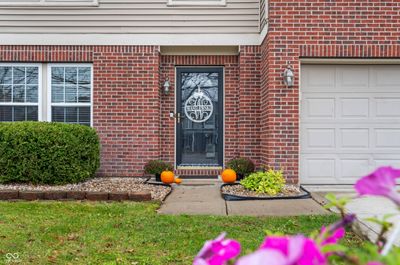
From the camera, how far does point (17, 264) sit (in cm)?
360

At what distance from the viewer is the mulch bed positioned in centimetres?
673

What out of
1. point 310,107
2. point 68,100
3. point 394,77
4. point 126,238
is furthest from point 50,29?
point 394,77

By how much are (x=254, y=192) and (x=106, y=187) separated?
253 centimetres

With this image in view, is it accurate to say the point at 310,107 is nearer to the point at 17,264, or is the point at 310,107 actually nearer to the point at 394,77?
the point at 394,77

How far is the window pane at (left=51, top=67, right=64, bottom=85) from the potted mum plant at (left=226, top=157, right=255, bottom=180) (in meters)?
3.85

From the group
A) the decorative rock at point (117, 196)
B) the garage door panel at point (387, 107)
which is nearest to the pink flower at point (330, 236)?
the decorative rock at point (117, 196)

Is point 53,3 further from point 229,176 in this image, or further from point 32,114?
point 229,176

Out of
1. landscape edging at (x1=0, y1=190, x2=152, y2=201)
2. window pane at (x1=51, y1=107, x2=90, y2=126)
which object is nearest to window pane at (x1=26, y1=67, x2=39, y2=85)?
window pane at (x1=51, y1=107, x2=90, y2=126)

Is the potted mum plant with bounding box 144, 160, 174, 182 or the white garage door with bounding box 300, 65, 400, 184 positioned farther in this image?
the potted mum plant with bounding box 144, 160, 174, 182

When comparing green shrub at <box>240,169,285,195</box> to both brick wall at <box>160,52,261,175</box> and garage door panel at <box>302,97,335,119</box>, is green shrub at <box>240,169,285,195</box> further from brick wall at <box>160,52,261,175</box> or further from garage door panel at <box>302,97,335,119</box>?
brick wall at <box>160,52,261,175</box>

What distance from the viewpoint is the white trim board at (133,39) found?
29.7 feet

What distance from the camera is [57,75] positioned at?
30.4ft

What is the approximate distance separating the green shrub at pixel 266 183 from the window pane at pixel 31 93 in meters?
4.76

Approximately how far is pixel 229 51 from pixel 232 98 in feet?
3.20
